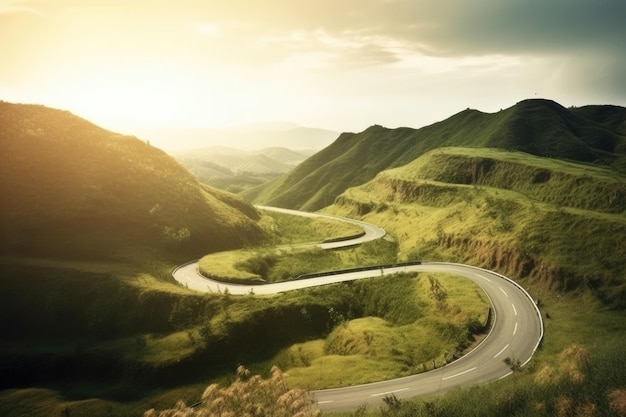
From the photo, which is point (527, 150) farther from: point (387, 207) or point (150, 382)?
point (150, 382)

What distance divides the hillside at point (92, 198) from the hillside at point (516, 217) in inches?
1894

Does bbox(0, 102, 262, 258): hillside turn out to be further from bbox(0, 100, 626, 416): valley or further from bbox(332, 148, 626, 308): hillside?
bbox(332, 148, 626, 308): hillside

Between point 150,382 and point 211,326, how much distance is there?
10219 millimetres

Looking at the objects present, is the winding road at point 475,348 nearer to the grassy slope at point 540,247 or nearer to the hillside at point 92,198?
the grassy slope at point 540,247

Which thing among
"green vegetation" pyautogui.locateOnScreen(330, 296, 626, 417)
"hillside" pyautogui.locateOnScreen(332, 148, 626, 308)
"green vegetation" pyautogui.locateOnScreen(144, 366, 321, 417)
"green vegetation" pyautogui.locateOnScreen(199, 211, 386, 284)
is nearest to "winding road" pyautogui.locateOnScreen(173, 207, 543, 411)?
"green vegetation" pyautogui.locateOnScreen(199, 211, 386, 284)

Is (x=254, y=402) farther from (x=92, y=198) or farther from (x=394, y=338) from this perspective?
(x=92, y=198)

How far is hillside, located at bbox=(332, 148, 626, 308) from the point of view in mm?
60188

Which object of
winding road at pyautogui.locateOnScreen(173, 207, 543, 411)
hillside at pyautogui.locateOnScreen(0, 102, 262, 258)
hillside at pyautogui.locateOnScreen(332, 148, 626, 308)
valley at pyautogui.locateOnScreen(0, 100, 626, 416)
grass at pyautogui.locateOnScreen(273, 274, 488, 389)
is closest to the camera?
winding road at pyautogui.locateOnScreen(173, 207, 543, 411)

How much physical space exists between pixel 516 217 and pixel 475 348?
139 feet

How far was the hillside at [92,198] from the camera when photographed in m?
75.0

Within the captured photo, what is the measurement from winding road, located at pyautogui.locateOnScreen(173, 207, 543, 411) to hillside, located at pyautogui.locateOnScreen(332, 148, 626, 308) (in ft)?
21.0

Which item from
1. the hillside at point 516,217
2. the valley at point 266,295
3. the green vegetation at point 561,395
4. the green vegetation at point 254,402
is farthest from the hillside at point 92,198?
the green vegetation at point 561,395

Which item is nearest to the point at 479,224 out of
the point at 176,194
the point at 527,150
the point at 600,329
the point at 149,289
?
the point at 600,329

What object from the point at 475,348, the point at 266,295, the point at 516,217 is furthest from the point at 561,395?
the point at 516,217
